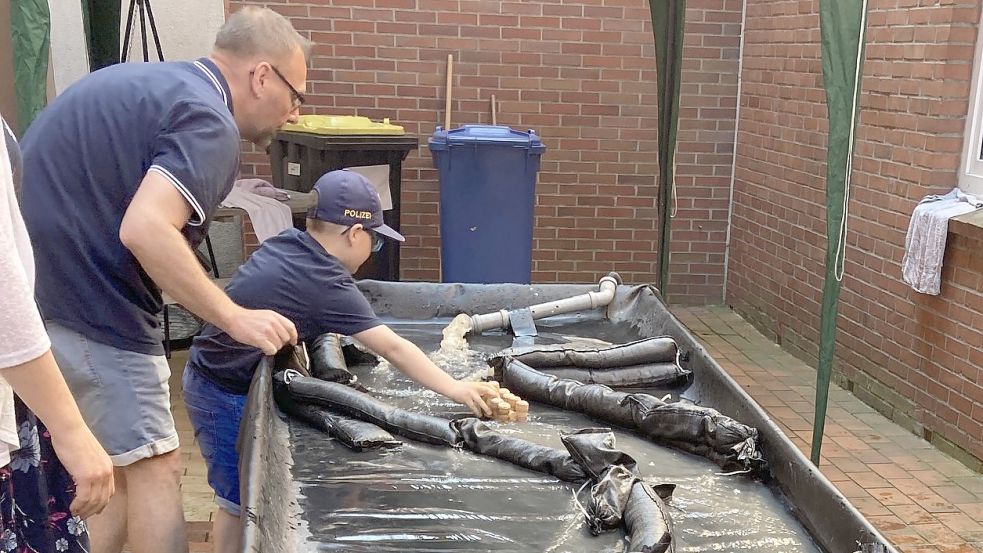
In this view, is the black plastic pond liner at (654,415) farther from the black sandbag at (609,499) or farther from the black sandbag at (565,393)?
the black sandbag at (609,499)

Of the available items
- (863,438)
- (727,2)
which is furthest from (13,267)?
(727,2)

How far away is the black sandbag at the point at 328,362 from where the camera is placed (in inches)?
109

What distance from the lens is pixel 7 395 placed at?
142 cm

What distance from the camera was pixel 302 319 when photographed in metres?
2.58

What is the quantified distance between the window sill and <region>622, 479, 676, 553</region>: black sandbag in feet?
8.99

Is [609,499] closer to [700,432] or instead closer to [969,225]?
[700,432]

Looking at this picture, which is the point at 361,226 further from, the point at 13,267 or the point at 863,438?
the point at 863,438

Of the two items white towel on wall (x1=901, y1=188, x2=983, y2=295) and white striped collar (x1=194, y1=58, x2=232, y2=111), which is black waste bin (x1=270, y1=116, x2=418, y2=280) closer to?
white towel on wall (x1=901, y1=188, x2=983, y2=295)

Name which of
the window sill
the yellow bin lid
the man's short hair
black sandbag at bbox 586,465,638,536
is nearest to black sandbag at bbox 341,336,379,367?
the man's short hair

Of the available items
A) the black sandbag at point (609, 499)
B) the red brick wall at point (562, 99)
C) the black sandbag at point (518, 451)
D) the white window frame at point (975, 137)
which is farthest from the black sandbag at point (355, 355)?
the red brick wall at point (562, 99)

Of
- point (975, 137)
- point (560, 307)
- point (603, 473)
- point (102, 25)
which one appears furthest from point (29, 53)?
point (975, 137)

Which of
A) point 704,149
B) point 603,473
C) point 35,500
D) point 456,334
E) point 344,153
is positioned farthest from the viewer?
point 704,149

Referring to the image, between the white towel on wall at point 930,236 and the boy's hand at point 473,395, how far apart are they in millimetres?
2689

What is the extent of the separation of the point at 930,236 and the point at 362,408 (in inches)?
120
